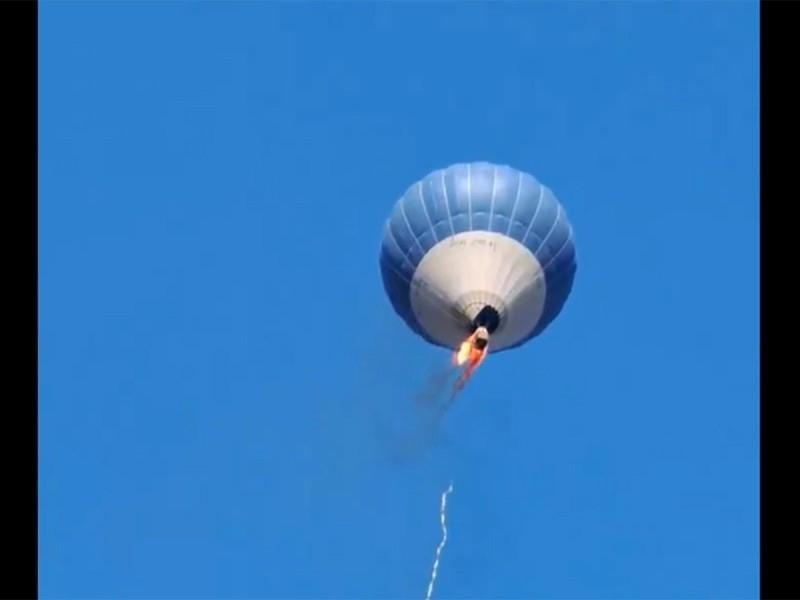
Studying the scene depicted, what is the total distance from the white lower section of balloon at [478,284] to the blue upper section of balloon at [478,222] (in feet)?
0.69

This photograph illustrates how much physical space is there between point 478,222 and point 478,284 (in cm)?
122

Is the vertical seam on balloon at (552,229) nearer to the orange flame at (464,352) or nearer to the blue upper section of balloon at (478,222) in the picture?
the blue upper section of balloon at (478,222)

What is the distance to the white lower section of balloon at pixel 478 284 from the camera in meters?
28.6

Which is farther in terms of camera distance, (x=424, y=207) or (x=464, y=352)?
(x=424, y=207)

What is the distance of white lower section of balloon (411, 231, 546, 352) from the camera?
28594 mm

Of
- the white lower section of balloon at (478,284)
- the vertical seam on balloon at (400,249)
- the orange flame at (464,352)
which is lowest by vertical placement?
the orange flame at (464,352)

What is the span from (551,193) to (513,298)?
2484mm

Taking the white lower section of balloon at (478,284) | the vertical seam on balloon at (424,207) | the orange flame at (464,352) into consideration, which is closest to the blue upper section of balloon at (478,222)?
the vertical seam on balloon at (424,207)

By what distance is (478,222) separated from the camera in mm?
29250

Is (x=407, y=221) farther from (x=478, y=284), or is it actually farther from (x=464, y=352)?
(x=464, y=352)

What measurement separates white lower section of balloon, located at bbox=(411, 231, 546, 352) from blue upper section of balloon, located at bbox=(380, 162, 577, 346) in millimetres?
212

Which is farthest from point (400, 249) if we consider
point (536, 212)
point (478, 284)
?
point (536, 212)
